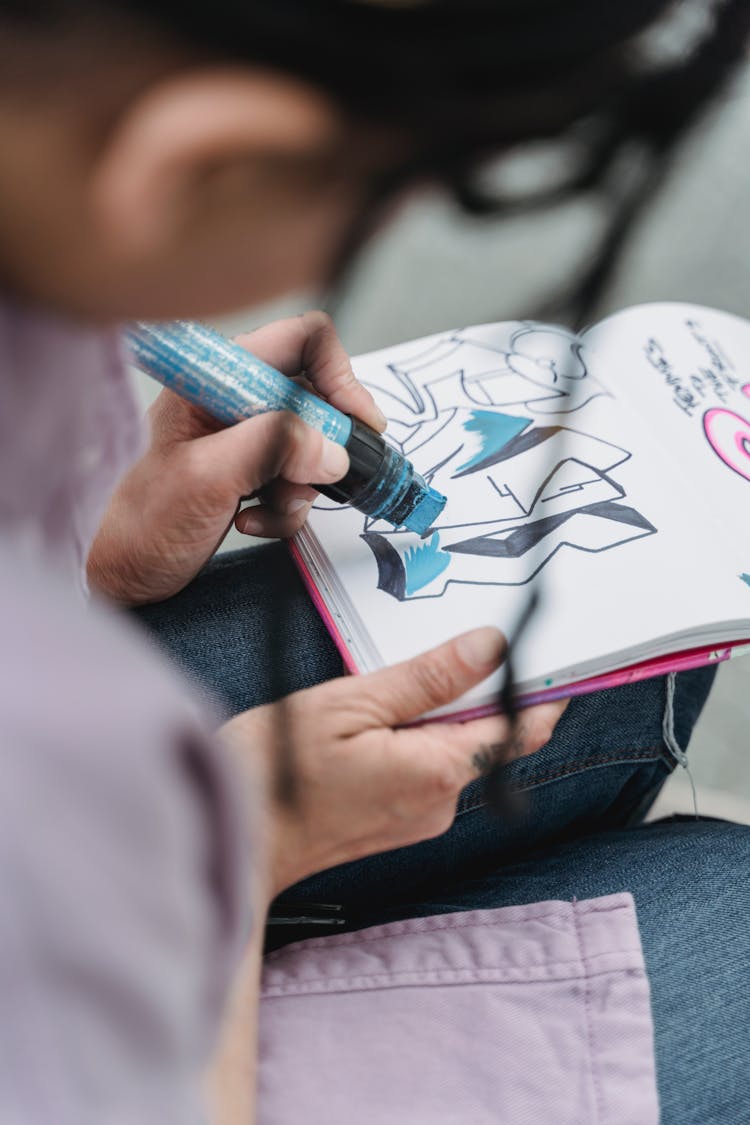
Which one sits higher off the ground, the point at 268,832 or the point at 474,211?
the point at 474,211

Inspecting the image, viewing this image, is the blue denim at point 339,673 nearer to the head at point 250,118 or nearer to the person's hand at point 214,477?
the person's hand at point 214,477

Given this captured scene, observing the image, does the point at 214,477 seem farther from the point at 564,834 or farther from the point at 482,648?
the point at 564,834

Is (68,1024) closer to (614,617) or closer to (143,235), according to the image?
(143,235)

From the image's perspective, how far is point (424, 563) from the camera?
1.74 ft

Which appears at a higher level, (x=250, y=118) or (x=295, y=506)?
(x=250, y=118)

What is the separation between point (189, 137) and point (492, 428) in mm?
388

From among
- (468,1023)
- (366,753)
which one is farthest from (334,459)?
(468,1023)

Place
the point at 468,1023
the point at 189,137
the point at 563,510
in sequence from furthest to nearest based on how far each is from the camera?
1. the point at 563,510
2. the point at 468,1023
3. the point at 189,137

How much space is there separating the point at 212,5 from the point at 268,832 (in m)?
0.32

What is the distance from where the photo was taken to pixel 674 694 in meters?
0.60

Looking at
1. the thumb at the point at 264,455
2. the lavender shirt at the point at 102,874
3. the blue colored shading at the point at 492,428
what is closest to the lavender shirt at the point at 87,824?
the lavender shirt at the point at 102,874

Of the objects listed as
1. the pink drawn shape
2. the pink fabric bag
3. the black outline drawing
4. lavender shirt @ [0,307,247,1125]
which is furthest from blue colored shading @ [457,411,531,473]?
lavender shirt @ [0,307,247,1125]

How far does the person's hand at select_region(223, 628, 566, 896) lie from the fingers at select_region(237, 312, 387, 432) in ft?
0.51

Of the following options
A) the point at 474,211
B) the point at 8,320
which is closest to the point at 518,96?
the point at 474,211
